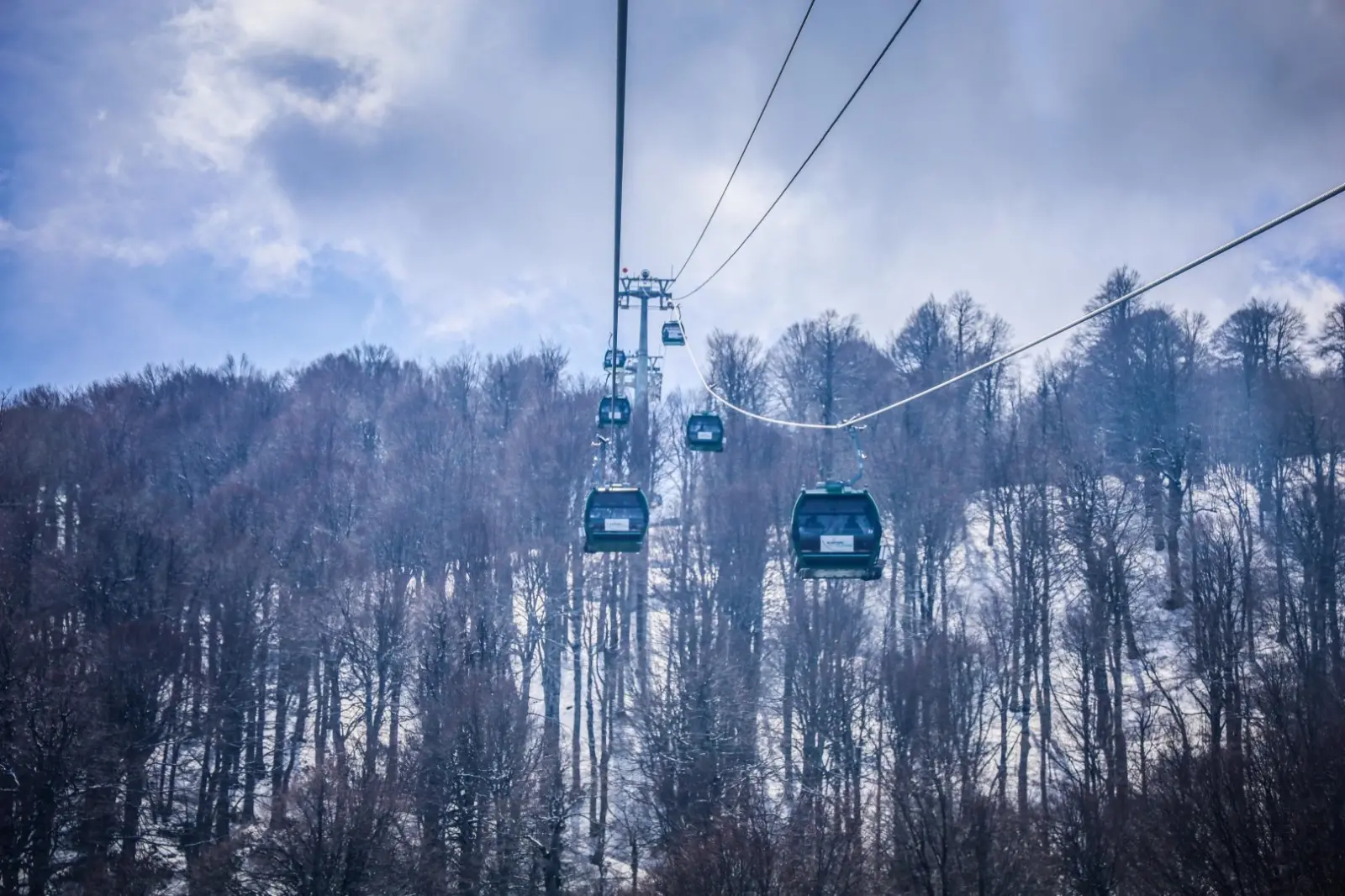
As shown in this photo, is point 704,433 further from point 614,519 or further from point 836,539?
point 836,539

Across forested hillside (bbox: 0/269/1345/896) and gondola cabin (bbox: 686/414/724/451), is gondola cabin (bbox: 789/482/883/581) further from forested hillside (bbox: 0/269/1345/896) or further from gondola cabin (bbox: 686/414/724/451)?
forested hillside (bbox: 0/269/1345/896)

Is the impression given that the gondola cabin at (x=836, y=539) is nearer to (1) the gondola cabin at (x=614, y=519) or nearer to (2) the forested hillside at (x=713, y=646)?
(1) the gondola cabin at (x=614, y=519)

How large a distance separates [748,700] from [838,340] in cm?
2407

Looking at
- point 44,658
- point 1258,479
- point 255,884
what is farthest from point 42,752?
point 1258,479

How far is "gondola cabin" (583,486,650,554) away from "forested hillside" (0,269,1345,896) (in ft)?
35.8

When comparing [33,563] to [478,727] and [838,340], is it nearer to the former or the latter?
[478,727]

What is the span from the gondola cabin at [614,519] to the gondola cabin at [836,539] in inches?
127

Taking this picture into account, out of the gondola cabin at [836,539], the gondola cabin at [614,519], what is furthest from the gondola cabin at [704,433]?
the gondola cabin at [836,539]

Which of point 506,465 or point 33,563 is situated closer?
point 33,563

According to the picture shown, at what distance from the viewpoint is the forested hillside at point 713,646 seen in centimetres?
2489

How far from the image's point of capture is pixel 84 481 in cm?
4228

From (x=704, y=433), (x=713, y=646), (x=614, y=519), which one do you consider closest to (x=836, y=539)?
(x=614, y=519)

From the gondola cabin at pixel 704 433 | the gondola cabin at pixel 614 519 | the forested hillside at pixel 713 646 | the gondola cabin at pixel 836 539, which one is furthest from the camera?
the forested hillside at pixel 713 646

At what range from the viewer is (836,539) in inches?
477
